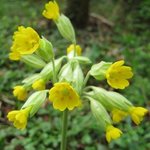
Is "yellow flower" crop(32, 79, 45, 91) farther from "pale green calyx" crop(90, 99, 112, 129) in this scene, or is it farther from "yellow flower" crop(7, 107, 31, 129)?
"pale green calyx" crop(90, 99, 112, 129)

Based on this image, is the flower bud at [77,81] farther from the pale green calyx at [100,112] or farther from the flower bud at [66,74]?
the pale green calyx at [100,112]

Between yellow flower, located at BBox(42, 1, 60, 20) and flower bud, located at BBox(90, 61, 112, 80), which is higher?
yellow flower, located at BBox(42, 1, 60, 20)

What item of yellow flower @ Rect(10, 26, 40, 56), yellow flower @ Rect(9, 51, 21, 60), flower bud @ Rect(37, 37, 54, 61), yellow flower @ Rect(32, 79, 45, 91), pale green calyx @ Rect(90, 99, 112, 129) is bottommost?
pale green calyx @ Rect(90, 99, 112, 129)

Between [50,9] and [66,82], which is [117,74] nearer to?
[66,82]

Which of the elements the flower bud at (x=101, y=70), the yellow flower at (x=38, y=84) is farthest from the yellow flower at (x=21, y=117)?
the flower bud at (x=101, y=70)

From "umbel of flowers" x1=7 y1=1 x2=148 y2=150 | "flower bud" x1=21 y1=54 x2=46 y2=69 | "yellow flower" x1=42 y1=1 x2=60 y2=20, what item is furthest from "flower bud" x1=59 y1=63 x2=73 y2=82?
"yellow flower" x1=42 y1=1 x2=60 y2=20

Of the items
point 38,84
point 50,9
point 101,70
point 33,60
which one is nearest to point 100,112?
point 101,70
